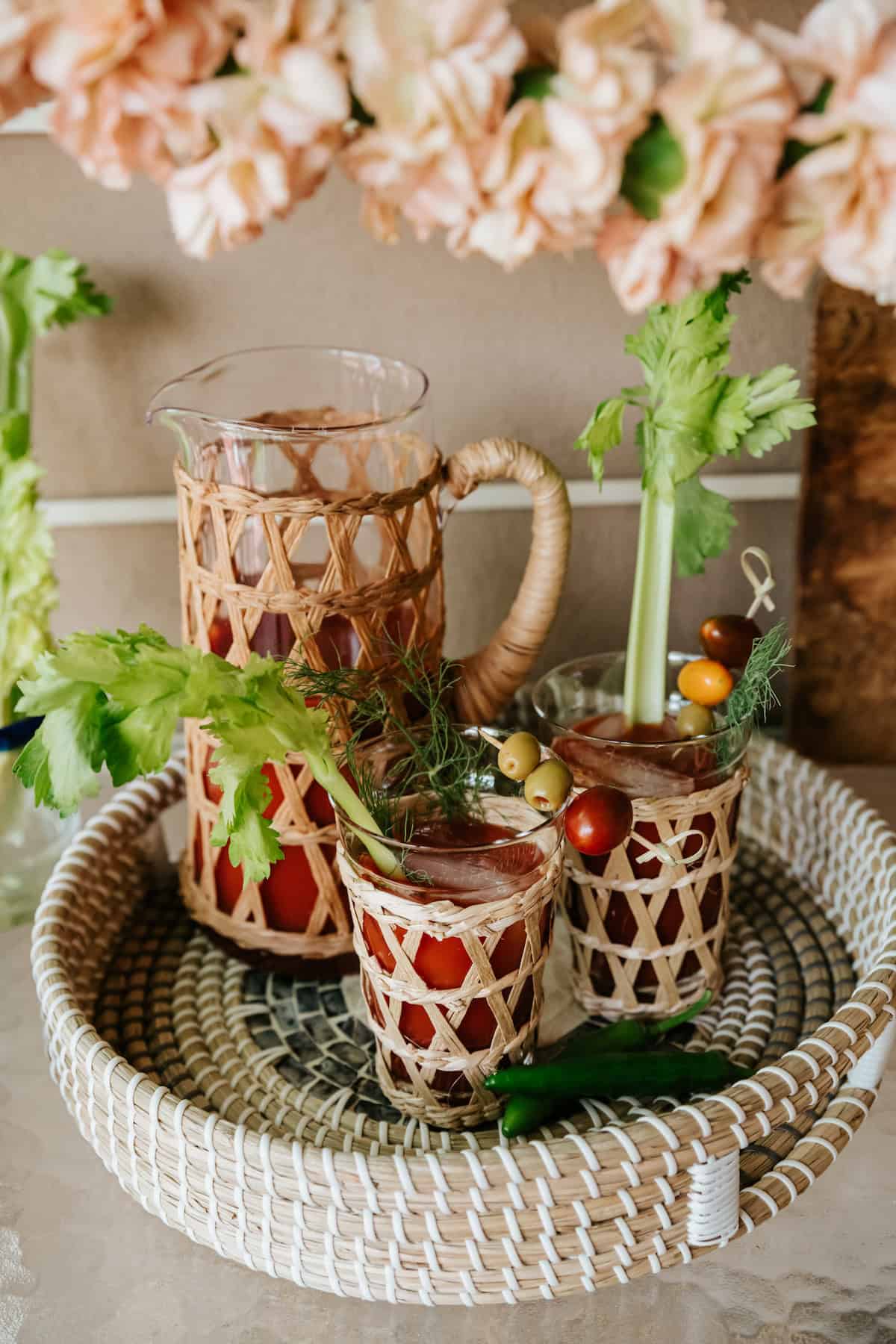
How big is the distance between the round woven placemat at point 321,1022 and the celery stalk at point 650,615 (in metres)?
0.19

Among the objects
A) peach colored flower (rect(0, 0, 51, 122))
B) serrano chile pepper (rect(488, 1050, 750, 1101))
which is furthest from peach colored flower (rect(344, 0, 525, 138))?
serrano chile pepper (rect(488, 1050, 750, 1101))

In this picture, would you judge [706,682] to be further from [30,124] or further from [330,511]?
[30,124]

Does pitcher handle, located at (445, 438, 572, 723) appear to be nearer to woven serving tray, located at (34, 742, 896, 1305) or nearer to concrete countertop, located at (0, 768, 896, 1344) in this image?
woven serving tray, located at (34, 742, 896, 1305)

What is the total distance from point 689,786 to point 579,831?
0.10 metres

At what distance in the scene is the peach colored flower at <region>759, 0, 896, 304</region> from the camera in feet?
1.29

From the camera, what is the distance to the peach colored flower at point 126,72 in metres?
0.38

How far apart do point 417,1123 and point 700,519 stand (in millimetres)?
390

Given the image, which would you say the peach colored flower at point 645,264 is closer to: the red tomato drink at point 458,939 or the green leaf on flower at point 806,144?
the green leaf on flower at point 806,144

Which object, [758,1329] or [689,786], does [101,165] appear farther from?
[758,1329]

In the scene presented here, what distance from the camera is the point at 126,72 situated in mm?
400

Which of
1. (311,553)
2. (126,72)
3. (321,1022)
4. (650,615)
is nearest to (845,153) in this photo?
(126,72)

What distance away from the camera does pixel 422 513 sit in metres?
0.72

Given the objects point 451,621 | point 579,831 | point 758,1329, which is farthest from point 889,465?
point 758,1329

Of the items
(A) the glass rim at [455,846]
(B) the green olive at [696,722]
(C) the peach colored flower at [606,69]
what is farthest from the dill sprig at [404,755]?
(C) the peach colored flower at [606,69]
